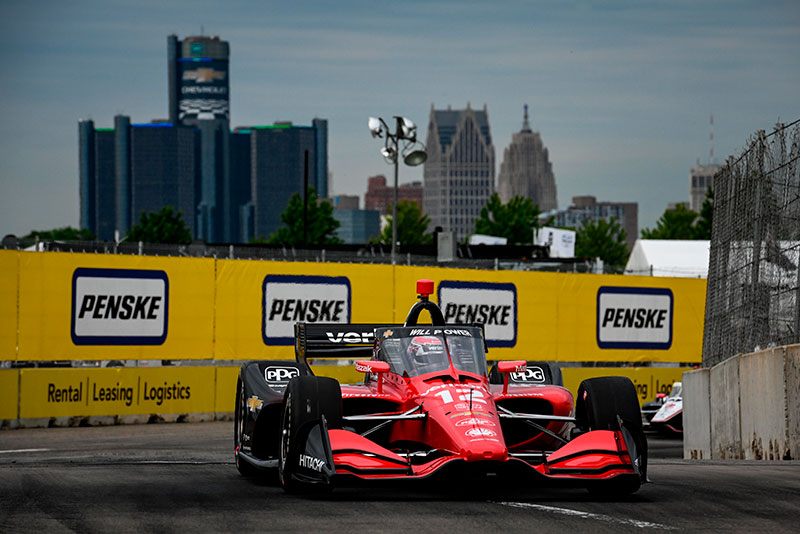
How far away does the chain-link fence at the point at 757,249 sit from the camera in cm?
1474

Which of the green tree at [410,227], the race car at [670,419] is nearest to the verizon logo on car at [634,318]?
the race car at [670,419]

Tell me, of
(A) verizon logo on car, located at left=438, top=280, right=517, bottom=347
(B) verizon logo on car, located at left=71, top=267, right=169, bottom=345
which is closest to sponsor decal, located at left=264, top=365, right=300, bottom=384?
(B) verizon logo on car, located at left=71, top=267, right=169, bottom=345

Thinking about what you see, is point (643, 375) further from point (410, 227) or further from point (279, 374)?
point (410, 227)

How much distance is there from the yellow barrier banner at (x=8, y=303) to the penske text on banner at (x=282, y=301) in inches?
156

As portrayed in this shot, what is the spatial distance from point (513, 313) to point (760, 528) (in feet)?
61.1

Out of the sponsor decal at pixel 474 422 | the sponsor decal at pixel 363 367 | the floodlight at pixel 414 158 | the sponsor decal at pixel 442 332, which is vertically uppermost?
the floodlight at pixel 414 158

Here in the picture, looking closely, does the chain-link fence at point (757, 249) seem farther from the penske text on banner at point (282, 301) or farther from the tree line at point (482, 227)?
the tree line at point (482, 227)

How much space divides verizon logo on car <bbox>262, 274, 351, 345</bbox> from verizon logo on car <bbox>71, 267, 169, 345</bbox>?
7.19 ft

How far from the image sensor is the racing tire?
33.3 feet

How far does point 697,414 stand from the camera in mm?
18500

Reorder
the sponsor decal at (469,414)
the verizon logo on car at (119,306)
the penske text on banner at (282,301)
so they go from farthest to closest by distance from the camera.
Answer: the penske text on banner at (282,301) < the verizon logo on car at (119,306) < the sponsor decal at (469,414)

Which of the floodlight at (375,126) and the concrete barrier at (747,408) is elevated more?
the floodlight at (375,126)

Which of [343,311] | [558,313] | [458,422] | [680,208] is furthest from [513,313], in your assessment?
[680,208]

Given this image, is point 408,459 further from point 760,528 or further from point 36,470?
point 36,470
